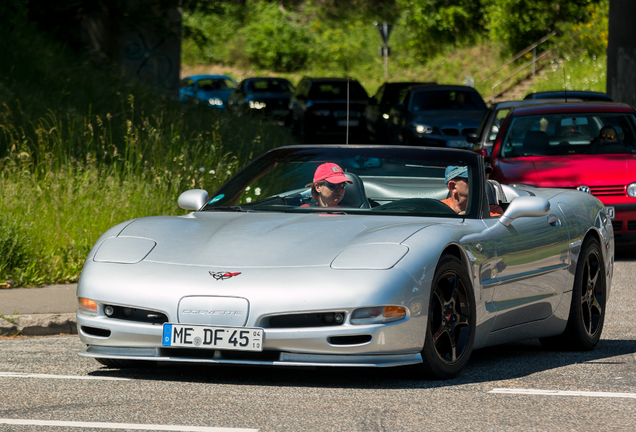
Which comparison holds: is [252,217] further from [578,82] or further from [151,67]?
[578,82]

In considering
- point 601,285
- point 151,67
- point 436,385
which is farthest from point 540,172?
point 151,67

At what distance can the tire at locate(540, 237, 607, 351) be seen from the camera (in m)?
7.13

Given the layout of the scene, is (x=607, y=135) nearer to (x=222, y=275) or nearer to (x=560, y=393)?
(x=560, y=393)

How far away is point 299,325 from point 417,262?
0.69m

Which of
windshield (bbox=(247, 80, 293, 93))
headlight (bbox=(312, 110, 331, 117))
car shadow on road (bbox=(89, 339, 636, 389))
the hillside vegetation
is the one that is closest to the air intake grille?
the hillside vegetation

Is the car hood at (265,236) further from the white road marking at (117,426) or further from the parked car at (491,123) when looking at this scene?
the parked car at (491,123)

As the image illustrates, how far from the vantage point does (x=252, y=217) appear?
6.41 m

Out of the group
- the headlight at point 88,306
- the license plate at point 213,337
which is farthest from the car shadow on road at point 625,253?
the headlight at point 88,306

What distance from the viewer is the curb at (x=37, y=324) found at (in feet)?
25.4

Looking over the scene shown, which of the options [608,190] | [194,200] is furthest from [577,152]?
[194,200]

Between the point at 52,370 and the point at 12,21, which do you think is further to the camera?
the point at 12,21

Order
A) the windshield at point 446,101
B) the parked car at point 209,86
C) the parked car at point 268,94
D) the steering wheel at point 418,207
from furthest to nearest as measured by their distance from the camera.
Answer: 1. the parked car at point 209,86
2. the parked car at point 268,94
3. the windshield at point 446,101
4. the steering wheel at point 418,207

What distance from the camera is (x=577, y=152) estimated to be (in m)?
12.9

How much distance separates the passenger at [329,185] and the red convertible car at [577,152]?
5985 millimetres
